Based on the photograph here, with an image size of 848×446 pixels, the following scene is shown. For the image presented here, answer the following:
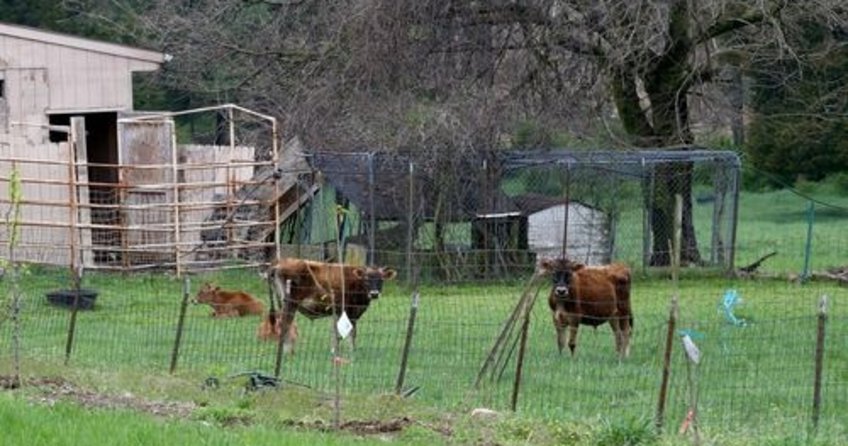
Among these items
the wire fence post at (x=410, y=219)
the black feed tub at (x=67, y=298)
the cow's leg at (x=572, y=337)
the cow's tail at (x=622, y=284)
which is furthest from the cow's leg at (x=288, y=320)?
the wire fence post at (x=410, y=219)

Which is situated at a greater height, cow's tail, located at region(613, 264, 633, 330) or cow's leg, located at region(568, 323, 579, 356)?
cow's tail, located at region(613, 264, 633, 330)

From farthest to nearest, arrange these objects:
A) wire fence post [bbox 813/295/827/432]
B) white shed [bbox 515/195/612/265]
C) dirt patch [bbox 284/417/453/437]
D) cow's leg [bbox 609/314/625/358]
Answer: white shed [bbox 515/195/612/265] → cow's leg [bbox 609/314/625/358] → dirt patch [bbox 284/417/453/437] → wire fence post [bbox 813/295/827/432]

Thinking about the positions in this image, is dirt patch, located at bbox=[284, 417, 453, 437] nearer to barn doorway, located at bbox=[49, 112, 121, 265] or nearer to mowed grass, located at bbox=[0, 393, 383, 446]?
mowed grass, located at bbox=[0, 393, 383, 446]

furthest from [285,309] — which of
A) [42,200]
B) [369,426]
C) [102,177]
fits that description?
[102,177]

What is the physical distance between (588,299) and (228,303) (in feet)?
19.3

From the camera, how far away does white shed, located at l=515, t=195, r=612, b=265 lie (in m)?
30.4

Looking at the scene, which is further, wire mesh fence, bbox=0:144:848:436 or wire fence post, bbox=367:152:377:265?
wire fence post, bbox=367:152:377:265

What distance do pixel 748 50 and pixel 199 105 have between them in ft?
83.6

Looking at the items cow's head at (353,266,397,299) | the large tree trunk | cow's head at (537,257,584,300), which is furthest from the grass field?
the large tree trunk

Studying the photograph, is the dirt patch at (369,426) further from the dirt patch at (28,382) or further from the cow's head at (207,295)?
the cow's head at (207,295)

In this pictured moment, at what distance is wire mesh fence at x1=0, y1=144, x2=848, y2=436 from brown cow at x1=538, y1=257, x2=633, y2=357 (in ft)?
1.21

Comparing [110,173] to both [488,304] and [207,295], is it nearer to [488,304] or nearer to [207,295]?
[207,295]

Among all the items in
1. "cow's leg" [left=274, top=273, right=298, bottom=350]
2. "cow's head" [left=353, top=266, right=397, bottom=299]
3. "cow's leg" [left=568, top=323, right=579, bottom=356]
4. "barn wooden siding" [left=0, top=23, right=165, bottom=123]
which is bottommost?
"cow's leg" [left=568, top=323, right=579, bottom=356]

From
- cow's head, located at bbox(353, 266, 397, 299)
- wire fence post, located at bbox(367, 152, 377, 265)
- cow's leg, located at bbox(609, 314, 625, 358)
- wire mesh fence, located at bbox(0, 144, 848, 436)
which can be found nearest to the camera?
wire mesh fence, located at bbox(0, 144, 848, 436)
